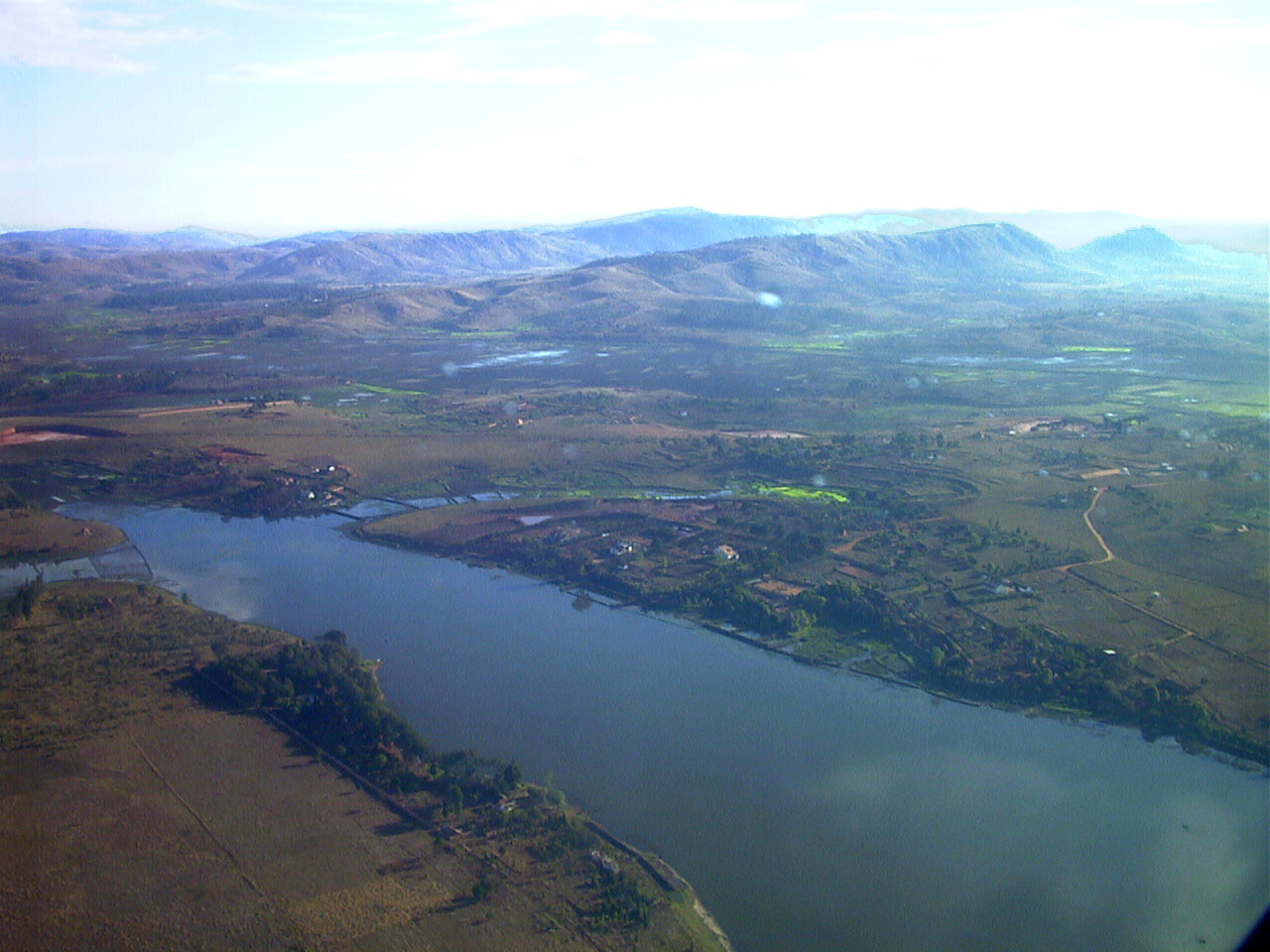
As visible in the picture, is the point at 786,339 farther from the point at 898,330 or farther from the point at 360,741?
the point at 360,741

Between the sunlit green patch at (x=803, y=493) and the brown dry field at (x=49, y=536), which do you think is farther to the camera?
the sunlit green patch at (x=803, y=493)

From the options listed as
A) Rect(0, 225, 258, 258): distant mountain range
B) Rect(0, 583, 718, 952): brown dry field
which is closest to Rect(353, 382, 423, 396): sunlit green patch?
Rect(0, 583, 718, 952): brown dry field

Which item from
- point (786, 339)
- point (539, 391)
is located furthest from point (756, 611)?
point (786, 339)

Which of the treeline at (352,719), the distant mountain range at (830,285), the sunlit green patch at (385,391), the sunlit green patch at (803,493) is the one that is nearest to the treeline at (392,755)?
the treeline at (352,719)

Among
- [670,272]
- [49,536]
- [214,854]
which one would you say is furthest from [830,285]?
[214,854]

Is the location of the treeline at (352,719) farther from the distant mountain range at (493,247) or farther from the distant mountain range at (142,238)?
the distant mountain range at (142,238)

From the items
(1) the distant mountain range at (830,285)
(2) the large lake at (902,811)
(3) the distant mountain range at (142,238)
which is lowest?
(2) the large lake at (902,811)

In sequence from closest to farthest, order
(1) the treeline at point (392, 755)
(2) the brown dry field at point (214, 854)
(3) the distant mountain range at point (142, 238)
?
(2) the brown dry field at point (214, 854) → (1) the treeline at point (392, 755) → (3) the distant mountain range at point (142, 238)

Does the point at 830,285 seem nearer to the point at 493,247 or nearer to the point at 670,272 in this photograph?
the point at 670,272
